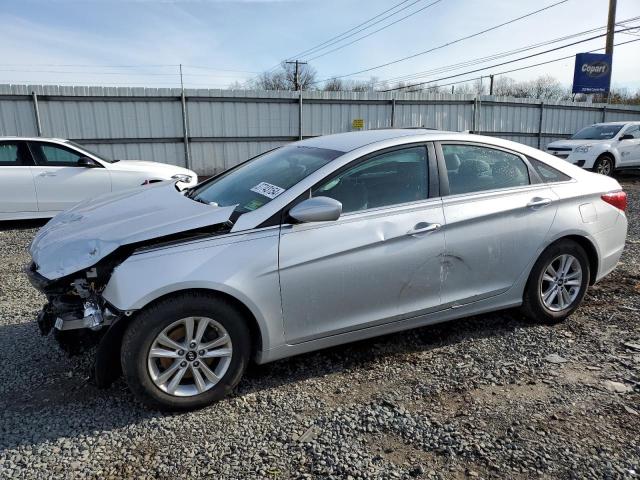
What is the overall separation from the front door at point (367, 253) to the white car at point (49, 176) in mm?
5320

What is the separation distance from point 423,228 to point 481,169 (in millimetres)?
829

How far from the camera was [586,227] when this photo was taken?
4062 millimetres

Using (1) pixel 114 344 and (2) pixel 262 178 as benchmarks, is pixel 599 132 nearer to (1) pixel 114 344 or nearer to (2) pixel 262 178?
(2) pixel 262 178

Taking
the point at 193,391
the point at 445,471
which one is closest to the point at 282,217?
the point at 193,391

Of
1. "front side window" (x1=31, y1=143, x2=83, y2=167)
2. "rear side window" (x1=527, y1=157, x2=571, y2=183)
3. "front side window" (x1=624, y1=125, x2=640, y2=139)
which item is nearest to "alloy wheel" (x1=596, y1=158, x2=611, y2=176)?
"front side window" (x1=624, y1=125, x2=640, y2=139)

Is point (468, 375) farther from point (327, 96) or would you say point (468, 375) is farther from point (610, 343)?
point (327, 96)

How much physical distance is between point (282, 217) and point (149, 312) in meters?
0.94

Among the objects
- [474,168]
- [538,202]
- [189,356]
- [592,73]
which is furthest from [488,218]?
[592,73]

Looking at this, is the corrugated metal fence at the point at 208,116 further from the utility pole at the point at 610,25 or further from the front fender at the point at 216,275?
the front fender at the point at 216,275

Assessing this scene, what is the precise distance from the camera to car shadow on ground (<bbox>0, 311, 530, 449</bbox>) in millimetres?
2828

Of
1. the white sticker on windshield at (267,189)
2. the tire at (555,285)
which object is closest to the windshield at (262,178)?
the white sticker on windshield at (267,189)

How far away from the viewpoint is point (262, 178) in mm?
3627

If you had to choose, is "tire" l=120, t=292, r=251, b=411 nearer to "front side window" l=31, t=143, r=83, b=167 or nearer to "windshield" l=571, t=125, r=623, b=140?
"front side window" l=31, t=143, r=83, b=167

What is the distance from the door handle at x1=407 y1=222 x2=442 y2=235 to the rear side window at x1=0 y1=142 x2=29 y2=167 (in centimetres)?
746
